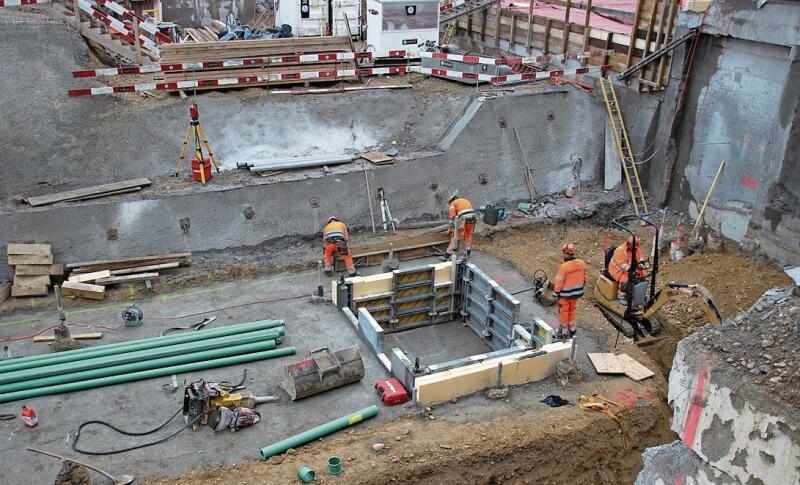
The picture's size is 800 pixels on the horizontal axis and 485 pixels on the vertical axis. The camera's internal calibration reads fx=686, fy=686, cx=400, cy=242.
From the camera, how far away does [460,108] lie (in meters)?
16.7

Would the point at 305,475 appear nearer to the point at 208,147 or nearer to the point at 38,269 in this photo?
Result: the point at 38,269

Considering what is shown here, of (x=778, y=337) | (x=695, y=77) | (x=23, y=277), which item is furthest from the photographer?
(x=695, y=77)

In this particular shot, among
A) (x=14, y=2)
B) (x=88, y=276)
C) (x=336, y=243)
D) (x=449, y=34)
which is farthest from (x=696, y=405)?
(x=449, y=34)

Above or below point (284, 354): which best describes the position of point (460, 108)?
above

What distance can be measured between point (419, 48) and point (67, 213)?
10.2 metres

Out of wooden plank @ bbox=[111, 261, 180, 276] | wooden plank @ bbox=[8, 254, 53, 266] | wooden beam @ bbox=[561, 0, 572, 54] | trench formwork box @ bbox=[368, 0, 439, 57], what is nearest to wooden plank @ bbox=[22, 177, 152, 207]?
wooden plank @ bbox=[8, 254, 53, 266]

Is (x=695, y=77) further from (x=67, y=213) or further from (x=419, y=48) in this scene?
(x=67, y=213)

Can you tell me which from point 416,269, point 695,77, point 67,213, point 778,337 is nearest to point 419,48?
point 695,77

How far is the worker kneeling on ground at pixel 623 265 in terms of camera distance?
1138 centimetres

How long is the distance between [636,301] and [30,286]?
420 inches

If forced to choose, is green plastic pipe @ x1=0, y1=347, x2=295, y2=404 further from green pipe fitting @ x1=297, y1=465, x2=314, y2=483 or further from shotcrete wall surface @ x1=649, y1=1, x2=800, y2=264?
shotcrete wall surface @ x1=649, y1=1, x2=800, y2=264

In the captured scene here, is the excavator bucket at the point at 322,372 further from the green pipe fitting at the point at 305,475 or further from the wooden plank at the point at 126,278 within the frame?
the wooden plank at the point at 126,278

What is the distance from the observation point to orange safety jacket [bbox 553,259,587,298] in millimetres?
10820

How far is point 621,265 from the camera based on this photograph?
1180 centimetres
